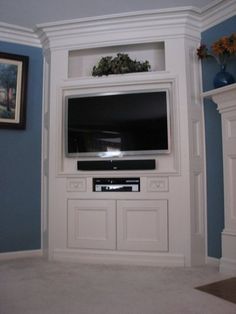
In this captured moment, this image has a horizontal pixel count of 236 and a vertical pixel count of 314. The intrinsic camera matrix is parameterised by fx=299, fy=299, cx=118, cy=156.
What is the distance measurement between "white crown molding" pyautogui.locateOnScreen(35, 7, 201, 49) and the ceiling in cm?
6

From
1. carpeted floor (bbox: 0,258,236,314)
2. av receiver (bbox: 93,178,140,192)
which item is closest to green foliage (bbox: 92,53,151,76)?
av receiver (bbox: 93,178,140,192)

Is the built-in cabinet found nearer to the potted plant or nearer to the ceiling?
the potted plant

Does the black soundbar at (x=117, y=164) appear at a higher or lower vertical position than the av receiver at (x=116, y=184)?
higher

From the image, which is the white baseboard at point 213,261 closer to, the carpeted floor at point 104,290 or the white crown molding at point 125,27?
the carpeted floor at point 104,290

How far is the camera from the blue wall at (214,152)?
2803 mm

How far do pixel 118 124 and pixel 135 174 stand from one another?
0.53m

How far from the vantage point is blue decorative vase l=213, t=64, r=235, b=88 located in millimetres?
2648

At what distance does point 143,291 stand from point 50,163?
160 cm

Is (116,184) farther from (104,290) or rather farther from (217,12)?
(217,12)

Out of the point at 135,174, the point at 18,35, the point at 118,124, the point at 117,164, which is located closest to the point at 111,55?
the point at 118,124

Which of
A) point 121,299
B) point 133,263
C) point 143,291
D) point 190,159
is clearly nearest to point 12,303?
point 121,299

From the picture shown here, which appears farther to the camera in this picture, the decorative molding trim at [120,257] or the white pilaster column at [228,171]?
the decorative molding trim at [120,257]

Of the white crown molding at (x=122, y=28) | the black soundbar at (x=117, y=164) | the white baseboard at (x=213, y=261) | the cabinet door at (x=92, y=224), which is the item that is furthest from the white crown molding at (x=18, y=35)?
the white baseboard at (x=213, y=261)

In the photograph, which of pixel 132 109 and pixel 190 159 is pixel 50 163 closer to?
pixel 132 109
